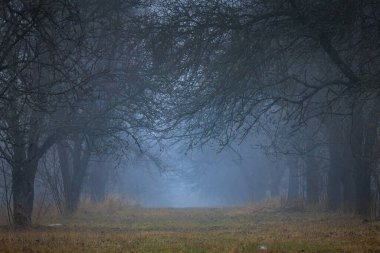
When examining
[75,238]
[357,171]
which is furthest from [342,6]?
[357,171]

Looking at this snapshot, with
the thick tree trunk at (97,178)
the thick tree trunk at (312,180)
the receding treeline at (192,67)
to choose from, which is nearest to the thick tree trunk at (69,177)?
the receding treeline at (192,67)

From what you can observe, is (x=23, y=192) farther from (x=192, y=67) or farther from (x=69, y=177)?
(x=69, y=177)

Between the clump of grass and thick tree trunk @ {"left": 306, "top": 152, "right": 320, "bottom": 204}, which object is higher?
thick tree trunk @ {"left": 306, "top": 152, "right": 320, "bottom": 204}

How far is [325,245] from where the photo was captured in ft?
28.6

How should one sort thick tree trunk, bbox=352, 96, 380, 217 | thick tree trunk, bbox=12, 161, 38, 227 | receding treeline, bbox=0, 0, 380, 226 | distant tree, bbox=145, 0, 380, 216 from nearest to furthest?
receding treeline, bbox=0, 0, 380, 226 → distant tree, bbox=145, 0, 380, 216 → thick tree trunk, bbox=12, 161, 38, 227 → thick tree trunk, bbox=352, 96, 380, 217

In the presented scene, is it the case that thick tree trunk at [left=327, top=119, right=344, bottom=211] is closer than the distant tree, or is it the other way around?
the distant tree

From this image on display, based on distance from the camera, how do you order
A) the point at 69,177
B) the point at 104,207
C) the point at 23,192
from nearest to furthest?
the point at 23,192, the point at 69,177, the point at 104,207

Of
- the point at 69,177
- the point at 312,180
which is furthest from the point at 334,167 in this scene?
the point at 69,177

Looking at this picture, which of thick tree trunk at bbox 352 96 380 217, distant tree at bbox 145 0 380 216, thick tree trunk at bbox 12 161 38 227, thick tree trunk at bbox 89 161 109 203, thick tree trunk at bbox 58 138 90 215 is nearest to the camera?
distant tree at bbox 145 0 380 216

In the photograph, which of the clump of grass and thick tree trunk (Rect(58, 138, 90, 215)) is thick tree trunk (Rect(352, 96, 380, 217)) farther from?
the clump of grass

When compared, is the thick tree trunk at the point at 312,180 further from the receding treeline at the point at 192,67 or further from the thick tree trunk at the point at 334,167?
the receding treeline at the point at 192,67

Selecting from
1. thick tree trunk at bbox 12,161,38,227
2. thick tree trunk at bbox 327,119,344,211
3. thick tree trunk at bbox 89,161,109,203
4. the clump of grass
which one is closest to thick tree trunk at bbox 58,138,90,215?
the clump of grass

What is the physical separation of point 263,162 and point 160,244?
35875 millimetres

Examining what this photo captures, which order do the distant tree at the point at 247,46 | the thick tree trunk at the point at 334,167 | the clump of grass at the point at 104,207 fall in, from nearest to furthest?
the distant tree at the point at 247,46
the thick tree trunk at the point at 334,167
the clump of grass at the point at 104,207
